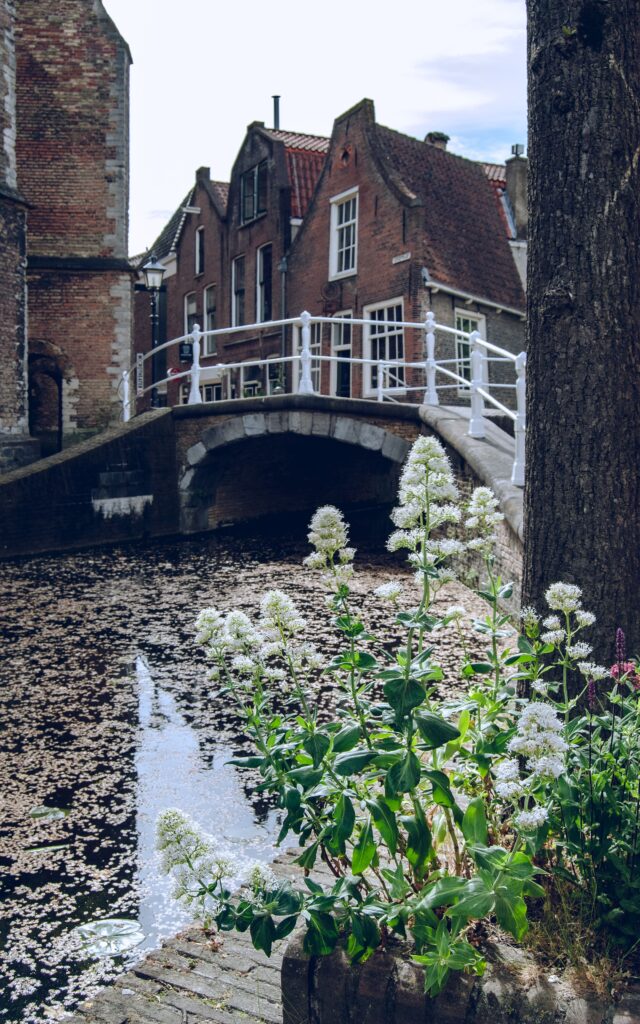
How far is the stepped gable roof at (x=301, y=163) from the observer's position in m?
22.2

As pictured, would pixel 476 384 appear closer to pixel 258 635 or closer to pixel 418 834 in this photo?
pixel 258 635

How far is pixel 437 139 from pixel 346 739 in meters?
21.3

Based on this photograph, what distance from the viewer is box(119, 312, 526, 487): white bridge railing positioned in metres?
8.38

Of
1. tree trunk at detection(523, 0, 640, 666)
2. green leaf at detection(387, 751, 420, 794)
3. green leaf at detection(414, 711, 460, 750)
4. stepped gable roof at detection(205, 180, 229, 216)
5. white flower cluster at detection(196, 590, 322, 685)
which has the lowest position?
green leaf at detection(387, 751, 420, 794)

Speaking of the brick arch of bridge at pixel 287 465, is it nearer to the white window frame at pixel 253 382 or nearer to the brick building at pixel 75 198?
the brick building at pixel 75 198

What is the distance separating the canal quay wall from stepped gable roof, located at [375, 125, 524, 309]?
4.47 meters

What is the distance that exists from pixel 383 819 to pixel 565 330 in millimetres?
1676

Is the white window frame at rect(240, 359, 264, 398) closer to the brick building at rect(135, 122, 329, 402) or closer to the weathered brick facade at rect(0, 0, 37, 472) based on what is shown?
the brick building at rect(135, 122, 329, 402)

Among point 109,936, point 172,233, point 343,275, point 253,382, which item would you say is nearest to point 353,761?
point 109,936

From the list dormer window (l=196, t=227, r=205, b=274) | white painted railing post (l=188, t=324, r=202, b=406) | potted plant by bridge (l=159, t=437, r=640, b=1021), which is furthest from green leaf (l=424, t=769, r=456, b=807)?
dormer window (l=196, t=227, r=205, b=274)

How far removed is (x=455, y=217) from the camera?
1898 centimetres

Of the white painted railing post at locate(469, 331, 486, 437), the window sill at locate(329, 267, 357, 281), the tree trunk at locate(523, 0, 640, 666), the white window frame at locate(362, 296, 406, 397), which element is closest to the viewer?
the tree trunk at locate(523, 0, 640, 666)

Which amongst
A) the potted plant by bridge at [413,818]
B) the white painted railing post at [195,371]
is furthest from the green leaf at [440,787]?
the white painted railing post at [195,371]

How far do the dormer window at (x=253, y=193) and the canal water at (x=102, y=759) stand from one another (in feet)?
50.2
